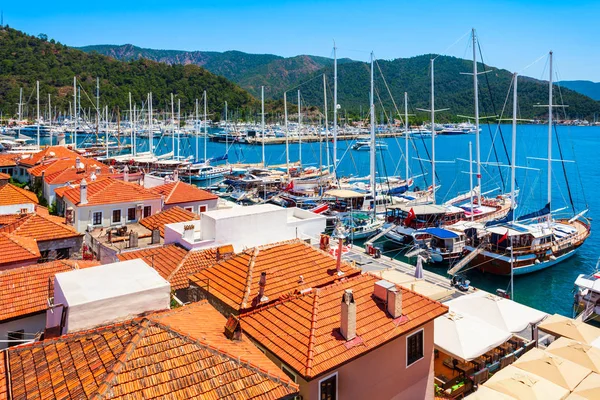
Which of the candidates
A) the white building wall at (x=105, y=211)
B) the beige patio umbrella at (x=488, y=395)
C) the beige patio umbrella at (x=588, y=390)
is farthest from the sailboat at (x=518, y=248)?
the white building wall at (x=105, y=211)

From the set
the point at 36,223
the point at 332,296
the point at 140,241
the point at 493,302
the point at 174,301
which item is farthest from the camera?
the point at 140,241

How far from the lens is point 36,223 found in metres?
21.6

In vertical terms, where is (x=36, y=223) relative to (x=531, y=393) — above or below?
above

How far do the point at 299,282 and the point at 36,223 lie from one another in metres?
14.7

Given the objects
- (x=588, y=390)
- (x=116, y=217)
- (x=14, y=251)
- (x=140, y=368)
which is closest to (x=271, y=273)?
(x=140, y=368)

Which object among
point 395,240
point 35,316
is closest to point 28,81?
point 395,240

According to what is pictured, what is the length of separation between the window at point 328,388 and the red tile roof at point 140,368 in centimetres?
151

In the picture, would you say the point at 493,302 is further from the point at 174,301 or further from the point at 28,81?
the point at 28,81

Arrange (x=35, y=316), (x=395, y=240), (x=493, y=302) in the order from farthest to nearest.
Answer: (x=395, y=240), (x=493, y=302), (x=35, y=316)

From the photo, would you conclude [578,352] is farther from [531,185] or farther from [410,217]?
[531,185]

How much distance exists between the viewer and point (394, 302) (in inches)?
473

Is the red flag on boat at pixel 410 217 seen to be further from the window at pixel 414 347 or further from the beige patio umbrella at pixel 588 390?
the window at pixel 414 347

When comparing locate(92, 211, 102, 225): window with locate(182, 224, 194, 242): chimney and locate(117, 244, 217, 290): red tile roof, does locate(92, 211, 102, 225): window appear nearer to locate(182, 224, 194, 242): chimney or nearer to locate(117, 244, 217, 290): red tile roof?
locate(117, 244, 217, 290): red tile roof

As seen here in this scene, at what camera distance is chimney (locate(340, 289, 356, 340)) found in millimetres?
10695
